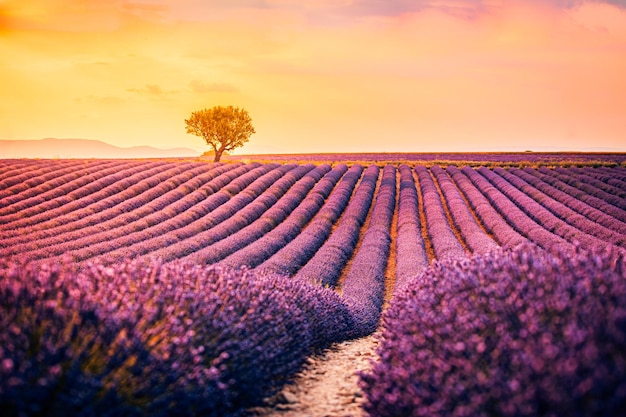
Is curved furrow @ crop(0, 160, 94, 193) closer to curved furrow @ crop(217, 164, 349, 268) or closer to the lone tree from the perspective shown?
curved furrow @ crop(217, 164, 349, 268)

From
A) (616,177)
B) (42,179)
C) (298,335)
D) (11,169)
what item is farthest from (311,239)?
(616,177)

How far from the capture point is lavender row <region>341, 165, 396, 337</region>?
332 inches

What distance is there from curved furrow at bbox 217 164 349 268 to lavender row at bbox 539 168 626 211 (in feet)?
36.9

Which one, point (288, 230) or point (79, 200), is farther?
point (79, 200)

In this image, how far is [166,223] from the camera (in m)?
17.1

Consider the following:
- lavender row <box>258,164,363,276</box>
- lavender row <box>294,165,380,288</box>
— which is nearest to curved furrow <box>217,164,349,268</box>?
Answer: lavender row <box>258,164,363,276</box>

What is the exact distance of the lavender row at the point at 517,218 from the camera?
15625 millimetres

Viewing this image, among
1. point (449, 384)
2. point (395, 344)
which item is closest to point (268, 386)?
point (395, 344)

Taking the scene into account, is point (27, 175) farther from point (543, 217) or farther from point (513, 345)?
point (513, 345)

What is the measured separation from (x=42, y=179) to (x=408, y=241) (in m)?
15.6

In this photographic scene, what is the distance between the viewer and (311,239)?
1580cm

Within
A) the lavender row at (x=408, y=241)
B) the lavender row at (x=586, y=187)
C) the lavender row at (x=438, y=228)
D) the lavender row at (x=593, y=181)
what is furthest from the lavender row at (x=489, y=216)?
the lavender row at (x=593, y=181)

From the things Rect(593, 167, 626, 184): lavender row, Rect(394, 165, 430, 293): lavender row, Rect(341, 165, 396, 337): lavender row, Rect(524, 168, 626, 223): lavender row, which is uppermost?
Rect(593, 167, 626, 184): lavender row

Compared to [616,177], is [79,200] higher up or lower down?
lower down
